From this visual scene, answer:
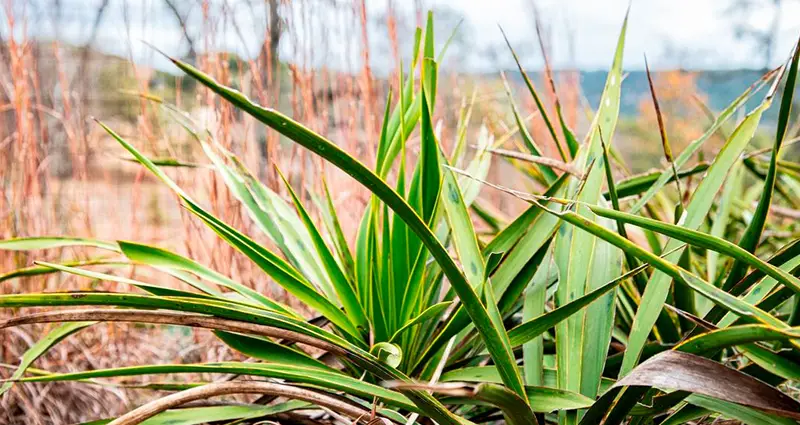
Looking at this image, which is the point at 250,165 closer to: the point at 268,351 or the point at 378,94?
the point at 378,94

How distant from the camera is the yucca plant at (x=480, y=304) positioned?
59cm

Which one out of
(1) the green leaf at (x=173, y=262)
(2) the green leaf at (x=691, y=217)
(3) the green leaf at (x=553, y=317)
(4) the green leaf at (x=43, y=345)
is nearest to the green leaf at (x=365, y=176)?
(3) the green leaf at (x=553, y=317)

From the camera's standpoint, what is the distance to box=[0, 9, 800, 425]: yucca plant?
0.59 meters

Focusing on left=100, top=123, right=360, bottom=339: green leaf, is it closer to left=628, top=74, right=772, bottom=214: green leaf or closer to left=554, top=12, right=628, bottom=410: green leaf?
left=554, top=12, right=628, bottom=410: green leaf

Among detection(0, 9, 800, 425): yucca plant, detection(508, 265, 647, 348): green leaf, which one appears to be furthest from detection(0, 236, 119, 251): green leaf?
detection(508, 265, 647, 348): green leaf

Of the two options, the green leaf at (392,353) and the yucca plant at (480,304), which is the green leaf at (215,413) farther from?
the green leaf at (392,353)

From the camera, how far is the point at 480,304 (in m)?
0.61

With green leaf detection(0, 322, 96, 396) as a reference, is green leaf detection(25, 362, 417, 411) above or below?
above

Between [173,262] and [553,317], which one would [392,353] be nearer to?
[553,317]

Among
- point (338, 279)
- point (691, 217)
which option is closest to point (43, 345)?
point (338, 279)

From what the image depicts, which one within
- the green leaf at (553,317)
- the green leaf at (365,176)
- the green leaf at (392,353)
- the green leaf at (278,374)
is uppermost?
the green leaf at (365,176)

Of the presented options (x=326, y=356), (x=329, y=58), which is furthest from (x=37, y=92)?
(x=326, y=356)

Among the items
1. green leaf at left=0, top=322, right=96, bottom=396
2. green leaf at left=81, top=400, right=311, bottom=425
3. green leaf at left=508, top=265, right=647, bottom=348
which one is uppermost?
green leaf at left=508, top=265, right=647, bottom=348

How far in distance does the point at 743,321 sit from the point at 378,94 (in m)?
1.19
